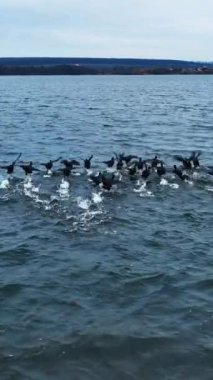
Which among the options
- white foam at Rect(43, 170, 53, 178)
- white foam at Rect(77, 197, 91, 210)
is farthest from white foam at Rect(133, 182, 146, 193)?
white foam at Rect(43, 170, 53, 178)

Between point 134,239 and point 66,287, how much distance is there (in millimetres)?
3682

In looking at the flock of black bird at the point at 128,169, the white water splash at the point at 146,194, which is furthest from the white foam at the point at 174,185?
the white water splash at the point at 146,194

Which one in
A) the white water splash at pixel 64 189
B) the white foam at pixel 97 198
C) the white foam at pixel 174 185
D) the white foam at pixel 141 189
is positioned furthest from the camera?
the white foam at pixel 174 185

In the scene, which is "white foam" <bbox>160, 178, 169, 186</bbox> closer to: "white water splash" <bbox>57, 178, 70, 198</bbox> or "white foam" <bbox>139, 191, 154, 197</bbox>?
"white foam" <bbox>139, 191, 154, 197</bbox>

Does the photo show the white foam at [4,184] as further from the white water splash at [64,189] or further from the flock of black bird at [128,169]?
the white water splash at [64,189]

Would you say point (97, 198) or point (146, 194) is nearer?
point (97, 198)

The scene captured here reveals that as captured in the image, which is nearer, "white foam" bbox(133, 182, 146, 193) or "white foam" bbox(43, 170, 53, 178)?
"white foam" bbox(133, 182, 146, 193)

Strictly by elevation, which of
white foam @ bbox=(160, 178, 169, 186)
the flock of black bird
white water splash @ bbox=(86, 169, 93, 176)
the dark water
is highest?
the flock of black bird

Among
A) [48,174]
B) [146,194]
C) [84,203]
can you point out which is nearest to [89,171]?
[48,174]

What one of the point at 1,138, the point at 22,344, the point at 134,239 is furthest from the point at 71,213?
the point at 1,138

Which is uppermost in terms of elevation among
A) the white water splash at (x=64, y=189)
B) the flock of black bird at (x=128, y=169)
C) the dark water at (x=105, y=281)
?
the flock of black bird at (x=128, y=169)

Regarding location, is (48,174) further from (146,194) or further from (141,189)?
(146,194)

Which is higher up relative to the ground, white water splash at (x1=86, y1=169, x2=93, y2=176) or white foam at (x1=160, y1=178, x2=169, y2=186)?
white foam at (x1=160, y1=178, x2=169, y2=186)

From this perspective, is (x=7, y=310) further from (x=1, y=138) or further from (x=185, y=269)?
(x=1, y=138)
